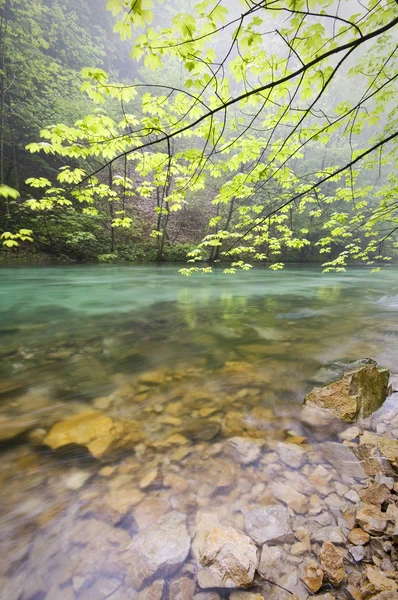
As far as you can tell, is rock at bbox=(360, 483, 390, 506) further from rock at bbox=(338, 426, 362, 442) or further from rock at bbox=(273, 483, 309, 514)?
rock at bbox=(338, 426, 362, 442)

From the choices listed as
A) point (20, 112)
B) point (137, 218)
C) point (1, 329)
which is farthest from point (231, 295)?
point (20, 112)

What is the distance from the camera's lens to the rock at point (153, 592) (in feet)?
4.17

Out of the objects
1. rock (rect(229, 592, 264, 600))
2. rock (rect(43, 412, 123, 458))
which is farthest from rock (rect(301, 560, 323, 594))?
rock (rect(43, 412, 123, 458))

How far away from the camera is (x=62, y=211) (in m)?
15.8

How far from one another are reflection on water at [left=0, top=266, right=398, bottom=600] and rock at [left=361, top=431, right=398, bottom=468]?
0.26 metres

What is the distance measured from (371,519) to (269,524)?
1.90ft

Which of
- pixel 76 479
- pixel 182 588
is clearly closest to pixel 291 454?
pixel 182 588

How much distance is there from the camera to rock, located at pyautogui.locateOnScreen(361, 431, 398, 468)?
6.45ft

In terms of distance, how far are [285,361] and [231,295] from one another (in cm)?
623

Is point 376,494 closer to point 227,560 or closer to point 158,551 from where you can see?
point 227,560

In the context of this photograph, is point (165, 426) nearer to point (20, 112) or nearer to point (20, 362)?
point (20, 362)

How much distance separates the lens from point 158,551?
1.44 meters

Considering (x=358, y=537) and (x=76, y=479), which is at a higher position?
(x=358, y=537)

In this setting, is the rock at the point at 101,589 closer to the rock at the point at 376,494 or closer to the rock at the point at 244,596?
the rock at the point at 244,596
